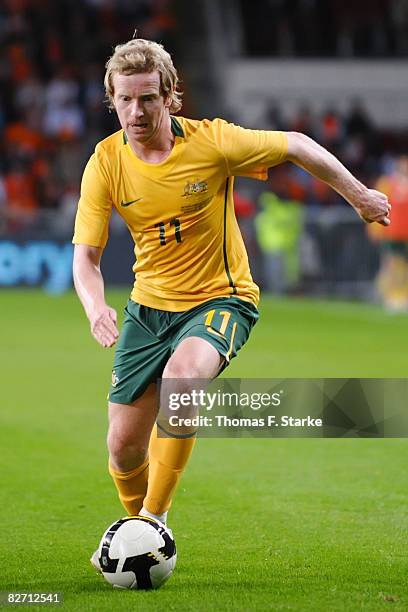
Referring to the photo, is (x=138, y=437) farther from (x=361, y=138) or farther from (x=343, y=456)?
(x=361, y=138)

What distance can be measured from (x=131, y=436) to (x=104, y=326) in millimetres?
658

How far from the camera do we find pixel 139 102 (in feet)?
19.5

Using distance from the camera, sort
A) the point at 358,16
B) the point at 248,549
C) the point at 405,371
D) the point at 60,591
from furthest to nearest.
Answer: the point at 358,16
the point at 405,371
the point at 248,549
the point at 60,591

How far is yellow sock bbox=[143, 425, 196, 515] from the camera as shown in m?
6.02

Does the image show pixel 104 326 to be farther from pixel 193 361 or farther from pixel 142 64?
pixel 142 64

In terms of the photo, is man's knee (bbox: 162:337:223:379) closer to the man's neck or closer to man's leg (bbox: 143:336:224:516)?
man's leg (bbox: 143:336:224:516)

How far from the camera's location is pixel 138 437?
6.20 m

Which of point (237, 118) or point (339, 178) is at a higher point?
point (339, 178)

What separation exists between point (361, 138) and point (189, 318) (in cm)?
2143

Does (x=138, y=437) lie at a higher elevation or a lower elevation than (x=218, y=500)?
higher

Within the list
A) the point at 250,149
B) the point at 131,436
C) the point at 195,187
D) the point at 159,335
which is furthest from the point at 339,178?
the point at 131,436

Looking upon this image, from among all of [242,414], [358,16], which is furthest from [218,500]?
[358,16]

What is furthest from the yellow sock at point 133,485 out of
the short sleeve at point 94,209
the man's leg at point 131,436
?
the short sleeve at point 94,209

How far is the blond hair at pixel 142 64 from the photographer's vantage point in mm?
5906
